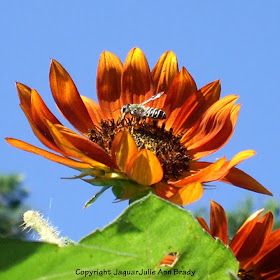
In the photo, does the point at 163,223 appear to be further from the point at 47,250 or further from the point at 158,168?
the point at 158,168

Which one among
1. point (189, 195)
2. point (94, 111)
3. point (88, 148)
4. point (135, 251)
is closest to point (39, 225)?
point (135, 251)

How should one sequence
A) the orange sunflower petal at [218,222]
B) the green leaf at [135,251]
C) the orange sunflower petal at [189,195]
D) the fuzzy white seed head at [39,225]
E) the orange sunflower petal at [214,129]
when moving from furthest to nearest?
the orange sunflower petal at [214,129] → the orange sunflower petal at [218,222] → the orange sunflower petal at [189,195] → the fuzzy white seed head at [39,225] → the green leaf at [135,251]

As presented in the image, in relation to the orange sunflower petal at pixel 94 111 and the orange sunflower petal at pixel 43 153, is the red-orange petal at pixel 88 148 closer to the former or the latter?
the orange sunflower petal at pixel 43 153

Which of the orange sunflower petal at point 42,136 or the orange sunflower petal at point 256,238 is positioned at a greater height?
the orange sunflower petal at point 42,136

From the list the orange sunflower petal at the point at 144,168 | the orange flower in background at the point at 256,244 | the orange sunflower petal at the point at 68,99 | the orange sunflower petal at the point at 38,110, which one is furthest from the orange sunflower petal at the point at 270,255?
the orange sunflower petal at the point at 68,99

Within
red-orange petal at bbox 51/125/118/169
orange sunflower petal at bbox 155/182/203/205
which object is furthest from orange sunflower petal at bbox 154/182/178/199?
orange sunflower petal at bbox 155/182/203/205

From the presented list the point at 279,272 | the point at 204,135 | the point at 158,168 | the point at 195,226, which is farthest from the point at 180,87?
the point at 195,226
